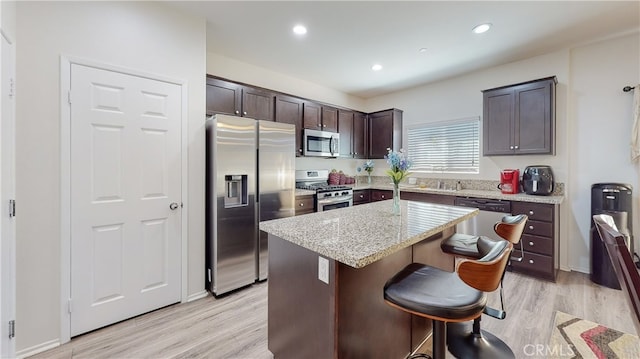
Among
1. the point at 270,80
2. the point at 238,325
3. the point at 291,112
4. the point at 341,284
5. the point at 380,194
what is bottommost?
the point at 238,325

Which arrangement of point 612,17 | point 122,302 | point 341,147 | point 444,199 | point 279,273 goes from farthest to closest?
point 341,147 < point 444,199 < point 612,17 < point 122,302 < point 279,273

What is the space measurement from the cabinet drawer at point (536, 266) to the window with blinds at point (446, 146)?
4.78ft

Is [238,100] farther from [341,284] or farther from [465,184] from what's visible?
[465,184]

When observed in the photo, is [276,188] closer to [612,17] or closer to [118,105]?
[118,105]

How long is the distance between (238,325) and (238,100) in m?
2.59

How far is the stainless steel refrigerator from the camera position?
272cm

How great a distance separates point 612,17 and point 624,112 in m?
1.08

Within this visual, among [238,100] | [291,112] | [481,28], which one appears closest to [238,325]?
[238,100]

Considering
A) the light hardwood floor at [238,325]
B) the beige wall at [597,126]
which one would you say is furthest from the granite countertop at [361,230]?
the beige wall at [597,126]

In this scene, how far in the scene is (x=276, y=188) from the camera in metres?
3.22

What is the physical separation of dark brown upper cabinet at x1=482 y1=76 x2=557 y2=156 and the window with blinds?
1.31 feet

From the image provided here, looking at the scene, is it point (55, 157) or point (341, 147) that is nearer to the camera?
point (55, 157)

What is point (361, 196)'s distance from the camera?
4.79 metres

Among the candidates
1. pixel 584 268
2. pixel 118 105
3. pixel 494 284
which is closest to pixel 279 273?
pixel 494 284
